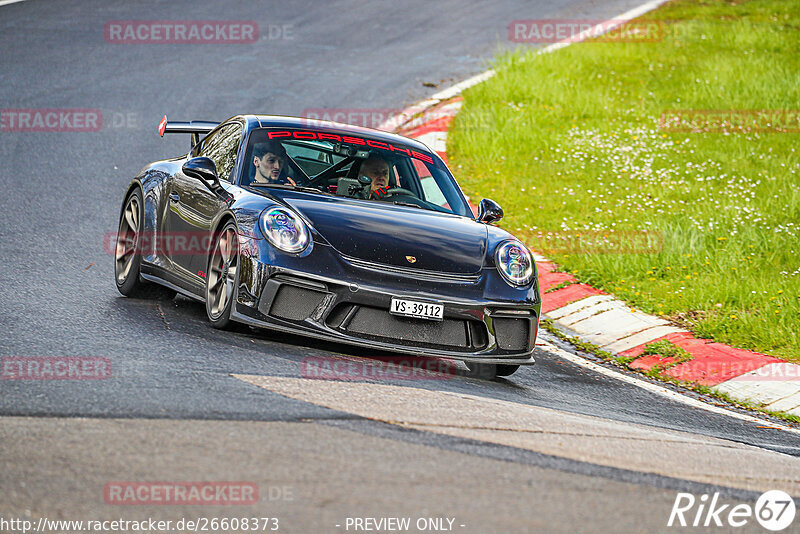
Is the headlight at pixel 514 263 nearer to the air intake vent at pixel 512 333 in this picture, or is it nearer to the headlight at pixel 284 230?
the air intake vent at pixel 512 333

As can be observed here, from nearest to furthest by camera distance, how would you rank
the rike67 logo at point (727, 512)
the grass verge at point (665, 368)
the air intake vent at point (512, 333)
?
the rike67 logo at point (727, 512), the air intake vent at point (512, 333), the grass verge at point (665, 368)

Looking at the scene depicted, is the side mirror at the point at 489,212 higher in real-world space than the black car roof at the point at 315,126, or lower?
lower

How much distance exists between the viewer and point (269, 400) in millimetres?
4820

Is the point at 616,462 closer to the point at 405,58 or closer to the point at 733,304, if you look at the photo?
the point at 733,304

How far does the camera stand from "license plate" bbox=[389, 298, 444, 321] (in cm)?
589

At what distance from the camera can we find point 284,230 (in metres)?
6.03

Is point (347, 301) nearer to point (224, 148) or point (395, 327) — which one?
point (395, 327)

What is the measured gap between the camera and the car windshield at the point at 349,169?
7047 mm

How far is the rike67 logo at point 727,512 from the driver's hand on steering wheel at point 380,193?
3.58m

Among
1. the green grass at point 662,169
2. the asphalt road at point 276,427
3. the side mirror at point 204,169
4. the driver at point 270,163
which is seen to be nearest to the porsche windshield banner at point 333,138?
the driver at point 270,163

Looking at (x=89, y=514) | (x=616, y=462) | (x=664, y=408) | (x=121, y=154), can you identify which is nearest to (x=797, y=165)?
(x=664, y=408)

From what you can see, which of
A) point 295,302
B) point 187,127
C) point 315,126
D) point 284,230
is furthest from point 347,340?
point 187,127

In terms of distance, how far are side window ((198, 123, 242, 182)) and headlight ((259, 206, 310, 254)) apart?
1.02 meters

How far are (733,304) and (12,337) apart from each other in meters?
5.61
